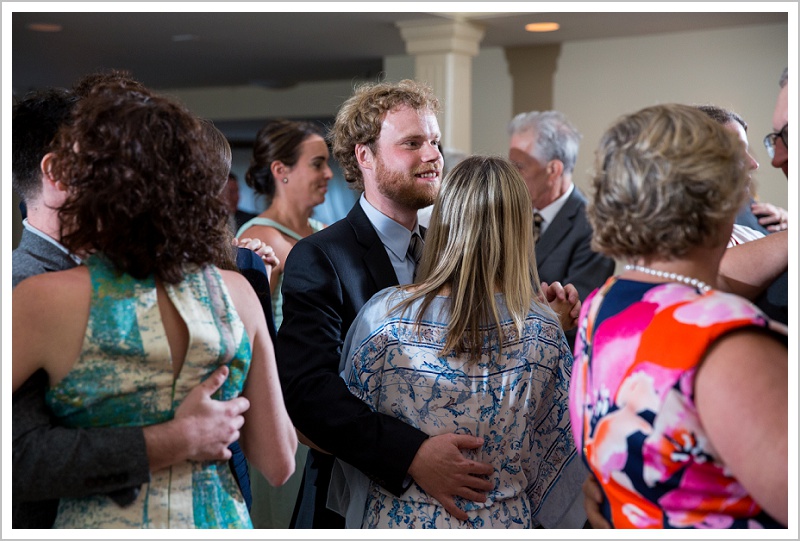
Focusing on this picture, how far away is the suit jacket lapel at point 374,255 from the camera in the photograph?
82.1 inches

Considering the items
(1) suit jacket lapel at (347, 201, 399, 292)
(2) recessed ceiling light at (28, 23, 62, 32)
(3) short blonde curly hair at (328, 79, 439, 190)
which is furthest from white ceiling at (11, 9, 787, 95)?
(1) suit jacket lapel at (347, 201, 399, 292)

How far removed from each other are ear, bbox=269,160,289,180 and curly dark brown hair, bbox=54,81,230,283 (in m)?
2.45

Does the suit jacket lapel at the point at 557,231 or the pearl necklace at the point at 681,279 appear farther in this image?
the suit jacket lapel at the point at 557,231

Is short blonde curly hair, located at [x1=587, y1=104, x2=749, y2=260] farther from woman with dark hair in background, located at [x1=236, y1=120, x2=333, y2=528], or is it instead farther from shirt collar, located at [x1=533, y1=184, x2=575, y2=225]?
shirt collar, located at [x1=533, y1=184, x2=575, y2=225]

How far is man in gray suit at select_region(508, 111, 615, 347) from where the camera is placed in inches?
142

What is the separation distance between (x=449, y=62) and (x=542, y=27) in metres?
0.80

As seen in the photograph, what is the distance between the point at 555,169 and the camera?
4.11 metres

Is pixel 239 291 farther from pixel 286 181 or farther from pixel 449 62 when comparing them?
pixel 449 62

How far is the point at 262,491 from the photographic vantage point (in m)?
2.67

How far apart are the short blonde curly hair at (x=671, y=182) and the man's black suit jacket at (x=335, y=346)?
759 millimetres

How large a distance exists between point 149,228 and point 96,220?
0.26 feet

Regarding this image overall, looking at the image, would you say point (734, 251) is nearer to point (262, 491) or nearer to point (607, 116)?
point (262, 491)

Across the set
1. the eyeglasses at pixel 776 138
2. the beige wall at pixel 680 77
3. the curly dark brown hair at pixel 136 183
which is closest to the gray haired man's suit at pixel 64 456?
the curly dark brown hair at pixel 136 183

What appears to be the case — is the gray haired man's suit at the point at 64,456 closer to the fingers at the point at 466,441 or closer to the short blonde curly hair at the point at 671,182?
the fingers at the point at 466,441
